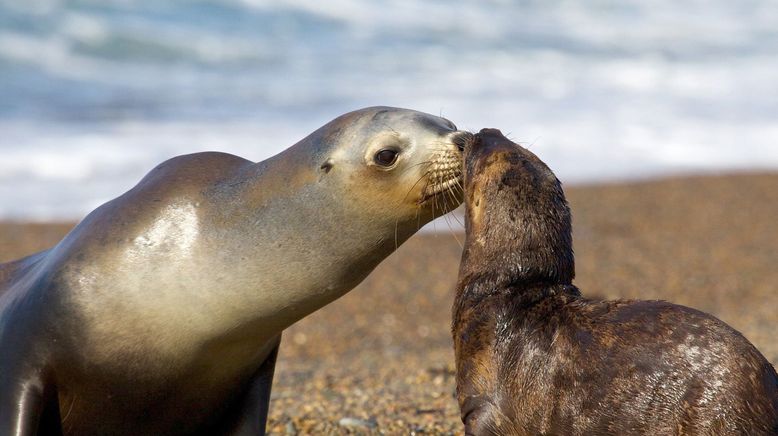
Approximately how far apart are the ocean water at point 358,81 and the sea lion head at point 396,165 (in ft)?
27.7

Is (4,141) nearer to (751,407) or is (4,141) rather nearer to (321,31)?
(321,31)

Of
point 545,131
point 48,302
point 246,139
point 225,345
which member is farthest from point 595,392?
point 545,131

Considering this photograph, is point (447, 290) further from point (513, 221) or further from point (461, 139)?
point (513, 221)

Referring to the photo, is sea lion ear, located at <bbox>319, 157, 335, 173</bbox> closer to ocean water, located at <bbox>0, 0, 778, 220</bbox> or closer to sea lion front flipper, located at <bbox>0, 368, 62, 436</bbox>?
sea lion front flipper, located at <bbox>0, 368, 62, 436</bbox>

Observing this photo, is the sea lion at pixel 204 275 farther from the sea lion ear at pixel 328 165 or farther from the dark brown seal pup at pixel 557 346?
the dark brown seal pup at pixel 557 346

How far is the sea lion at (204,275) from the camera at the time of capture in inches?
209

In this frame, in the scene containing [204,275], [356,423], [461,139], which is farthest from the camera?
[356,423]

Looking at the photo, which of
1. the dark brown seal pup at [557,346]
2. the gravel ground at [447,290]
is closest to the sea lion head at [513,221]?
the dark brown seal pup at [557,346]

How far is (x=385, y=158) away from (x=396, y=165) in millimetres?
57

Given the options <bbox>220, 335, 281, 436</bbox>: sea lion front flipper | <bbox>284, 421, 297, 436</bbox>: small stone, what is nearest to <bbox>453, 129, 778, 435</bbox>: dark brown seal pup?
<bbox>220, 335, 281, 436</bbox>: sea lion front flipper

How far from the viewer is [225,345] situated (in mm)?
5406

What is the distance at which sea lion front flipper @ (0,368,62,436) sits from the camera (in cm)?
508

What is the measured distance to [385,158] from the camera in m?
5.39

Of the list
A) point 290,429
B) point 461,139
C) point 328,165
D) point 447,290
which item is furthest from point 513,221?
point 447,290
